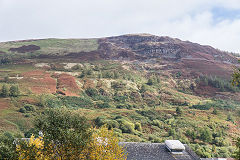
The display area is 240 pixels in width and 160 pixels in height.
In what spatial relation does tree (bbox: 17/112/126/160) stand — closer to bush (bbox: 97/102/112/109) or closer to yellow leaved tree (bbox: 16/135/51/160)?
yellow leaved tree (bbox: 16/135/51/160)

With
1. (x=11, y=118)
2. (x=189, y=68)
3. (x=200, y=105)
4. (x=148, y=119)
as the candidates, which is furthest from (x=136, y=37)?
(x=11, y=118)

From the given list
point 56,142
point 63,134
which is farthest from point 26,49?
point 63,134

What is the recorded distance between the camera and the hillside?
31.0 m

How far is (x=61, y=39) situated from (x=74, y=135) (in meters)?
126

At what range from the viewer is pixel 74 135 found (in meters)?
10.3

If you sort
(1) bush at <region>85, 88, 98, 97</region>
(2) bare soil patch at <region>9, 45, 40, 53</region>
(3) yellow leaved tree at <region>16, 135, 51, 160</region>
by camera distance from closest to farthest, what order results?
(3) yellow leaved tree at <region>16, 135, 51, 160</region> → (1) bush at <region>85, 88, 98, 97</region> → (2) bare soil patch at <region>9, 45, 40, 53</region>

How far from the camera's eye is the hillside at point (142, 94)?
31031 millimetres

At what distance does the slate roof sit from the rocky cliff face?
7558 centimetres

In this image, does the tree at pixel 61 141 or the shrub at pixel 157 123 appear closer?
the tree at pixel 61 141

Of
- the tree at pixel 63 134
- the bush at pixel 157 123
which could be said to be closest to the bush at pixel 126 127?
the bush at pixel 157 123

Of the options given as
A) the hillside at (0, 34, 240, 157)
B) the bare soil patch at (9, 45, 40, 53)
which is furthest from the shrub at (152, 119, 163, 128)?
the bare soil patch at (9, 45, 40, 53)

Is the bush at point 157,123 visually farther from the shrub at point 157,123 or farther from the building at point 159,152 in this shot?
the building at point 159,152

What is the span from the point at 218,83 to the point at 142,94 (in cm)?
3110

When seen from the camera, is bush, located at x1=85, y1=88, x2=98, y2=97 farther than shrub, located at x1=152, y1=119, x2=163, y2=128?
Yes
